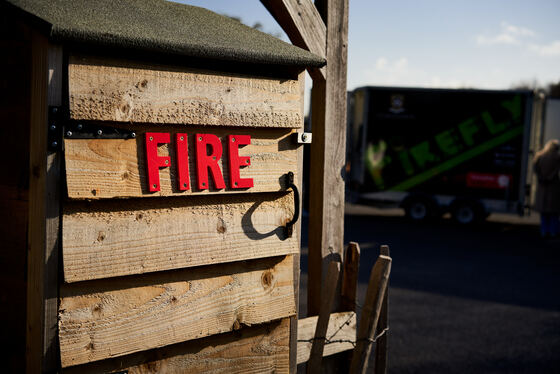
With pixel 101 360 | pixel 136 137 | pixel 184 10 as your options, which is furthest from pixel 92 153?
pixel 184 10

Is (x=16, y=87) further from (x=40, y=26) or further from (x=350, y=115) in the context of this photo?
(x=350, y=115)

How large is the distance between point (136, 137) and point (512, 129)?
36.9 feet

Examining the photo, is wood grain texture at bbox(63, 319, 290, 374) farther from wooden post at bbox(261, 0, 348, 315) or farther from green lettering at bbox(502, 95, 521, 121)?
green lettering at bbox(502, 95, 521, 121)

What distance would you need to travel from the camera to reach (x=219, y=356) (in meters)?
2.10

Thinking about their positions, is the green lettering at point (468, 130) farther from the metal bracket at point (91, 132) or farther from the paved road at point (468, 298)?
the metal bracket at point (91, 132)

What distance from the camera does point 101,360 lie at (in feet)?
5.91

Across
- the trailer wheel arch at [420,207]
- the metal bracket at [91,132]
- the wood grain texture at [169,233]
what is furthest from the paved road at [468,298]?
the metal bracket at [91,132]

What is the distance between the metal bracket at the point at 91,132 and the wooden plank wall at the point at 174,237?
0.06 feet

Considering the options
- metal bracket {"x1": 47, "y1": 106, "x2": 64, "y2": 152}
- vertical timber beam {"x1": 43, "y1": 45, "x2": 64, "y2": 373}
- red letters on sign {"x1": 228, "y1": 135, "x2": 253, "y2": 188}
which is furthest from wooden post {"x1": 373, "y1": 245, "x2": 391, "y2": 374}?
metal bracket {"x1": 47, "y1": 106, "x2": 64, "y2": 152}

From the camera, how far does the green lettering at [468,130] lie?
11711 mm

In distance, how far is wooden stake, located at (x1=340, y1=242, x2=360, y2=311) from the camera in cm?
272

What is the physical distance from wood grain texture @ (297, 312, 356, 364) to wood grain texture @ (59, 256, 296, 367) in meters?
0.38

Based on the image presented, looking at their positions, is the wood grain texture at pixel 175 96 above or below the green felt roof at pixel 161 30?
below

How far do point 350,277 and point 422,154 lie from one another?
9.80m
